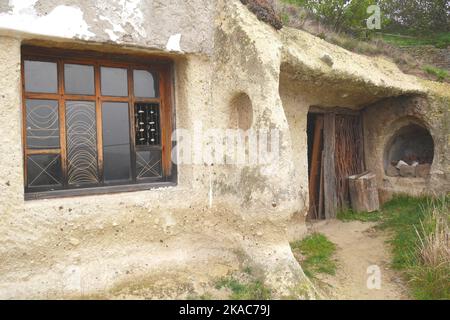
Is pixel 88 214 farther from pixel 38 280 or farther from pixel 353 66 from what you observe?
pixel 353 66

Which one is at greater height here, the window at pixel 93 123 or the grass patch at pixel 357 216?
the window at pixel 93 123

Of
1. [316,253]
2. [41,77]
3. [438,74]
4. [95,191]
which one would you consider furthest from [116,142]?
[438,74]

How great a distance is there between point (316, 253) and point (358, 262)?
0.52 meters

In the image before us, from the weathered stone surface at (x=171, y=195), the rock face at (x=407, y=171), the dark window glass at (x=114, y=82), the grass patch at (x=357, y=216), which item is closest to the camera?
the weathered stone surface at (x=171, y=195)

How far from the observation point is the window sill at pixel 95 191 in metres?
3.28

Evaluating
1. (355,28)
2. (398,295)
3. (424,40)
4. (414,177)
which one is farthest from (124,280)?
(424,40)

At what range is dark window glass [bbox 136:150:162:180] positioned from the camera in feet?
12.7

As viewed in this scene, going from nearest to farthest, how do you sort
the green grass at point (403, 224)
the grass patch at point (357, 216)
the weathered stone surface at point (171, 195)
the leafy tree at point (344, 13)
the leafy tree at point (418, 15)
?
the weathered stone surface at point (171, 195)
the green grass at point (403, 224)
the grass patch at point (357, 216)
the leafy tree at point (344, 13)
the leafy tree at point (418, 15)

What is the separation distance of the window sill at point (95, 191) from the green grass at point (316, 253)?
193 centimetres

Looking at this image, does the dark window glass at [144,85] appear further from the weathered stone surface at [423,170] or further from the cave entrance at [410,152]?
the weathered stone surface at [423,170]

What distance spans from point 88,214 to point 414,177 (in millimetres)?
5777

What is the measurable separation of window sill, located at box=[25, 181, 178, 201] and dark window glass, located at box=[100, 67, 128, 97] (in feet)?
3.08

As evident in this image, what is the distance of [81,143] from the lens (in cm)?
355

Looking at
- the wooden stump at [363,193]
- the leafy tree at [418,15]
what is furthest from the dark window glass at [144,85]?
the leafy tree at [418,15]
